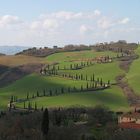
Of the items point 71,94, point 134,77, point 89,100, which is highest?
point 134,77

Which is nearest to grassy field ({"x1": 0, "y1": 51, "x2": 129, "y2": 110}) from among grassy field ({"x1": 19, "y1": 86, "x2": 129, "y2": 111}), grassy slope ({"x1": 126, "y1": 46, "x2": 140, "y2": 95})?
grassy field ({"x1": 19, "y1": 86, "x2": 129, "y2": 111})

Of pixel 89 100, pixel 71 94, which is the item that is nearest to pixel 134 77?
pixel 71 94

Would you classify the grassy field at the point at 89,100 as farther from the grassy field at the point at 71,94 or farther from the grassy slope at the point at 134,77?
the grassy slope at the point at 134,77

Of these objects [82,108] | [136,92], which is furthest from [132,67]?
[82,108]

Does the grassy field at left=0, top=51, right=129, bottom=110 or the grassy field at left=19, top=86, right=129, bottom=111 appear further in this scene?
the grassy field at left=0, top=51, right=129, bottom=110

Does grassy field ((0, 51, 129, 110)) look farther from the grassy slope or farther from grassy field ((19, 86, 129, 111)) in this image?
the grassy slope

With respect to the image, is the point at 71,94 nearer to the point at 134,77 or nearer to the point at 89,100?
the point at 89,100

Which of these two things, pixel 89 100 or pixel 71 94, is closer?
pixel 89 100

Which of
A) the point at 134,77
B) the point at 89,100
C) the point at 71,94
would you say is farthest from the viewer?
the point at 134,77

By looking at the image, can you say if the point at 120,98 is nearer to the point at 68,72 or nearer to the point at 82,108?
the point at 82,108

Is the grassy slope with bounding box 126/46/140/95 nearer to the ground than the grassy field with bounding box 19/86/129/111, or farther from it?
farther from it

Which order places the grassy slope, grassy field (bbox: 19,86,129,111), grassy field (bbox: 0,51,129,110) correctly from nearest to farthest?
1. grassy field (bbox: 19,86,129,111)
2. grassy field (bbox: 0,51,129,110)
3. the grassy slope

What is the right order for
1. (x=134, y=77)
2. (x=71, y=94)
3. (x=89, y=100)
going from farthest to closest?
1. (x=134, y=77)
2. (x=71, y=94)
3. (x=89, y=100)

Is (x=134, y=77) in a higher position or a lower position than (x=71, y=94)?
higher
